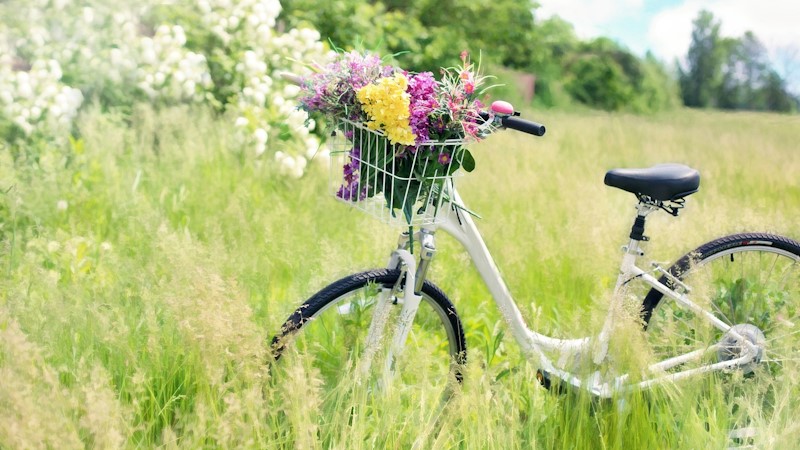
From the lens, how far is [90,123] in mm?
5590

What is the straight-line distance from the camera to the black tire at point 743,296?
2.94 metres

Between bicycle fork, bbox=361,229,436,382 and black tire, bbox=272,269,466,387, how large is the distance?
0.08 ft

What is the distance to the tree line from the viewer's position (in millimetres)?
13789

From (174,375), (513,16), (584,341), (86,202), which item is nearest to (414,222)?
(584,341)

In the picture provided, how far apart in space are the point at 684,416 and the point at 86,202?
3.47 m

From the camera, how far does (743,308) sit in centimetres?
316

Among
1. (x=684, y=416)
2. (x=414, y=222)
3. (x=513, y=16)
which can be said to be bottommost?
(x=513, y=16)

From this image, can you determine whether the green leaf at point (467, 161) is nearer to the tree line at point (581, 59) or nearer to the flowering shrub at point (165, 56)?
the flowering shrub at point (165, 56)

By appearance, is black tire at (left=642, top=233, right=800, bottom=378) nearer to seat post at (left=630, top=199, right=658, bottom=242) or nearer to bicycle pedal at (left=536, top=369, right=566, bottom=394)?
seat post at (left=630, top=199, right=658, bottom=242)

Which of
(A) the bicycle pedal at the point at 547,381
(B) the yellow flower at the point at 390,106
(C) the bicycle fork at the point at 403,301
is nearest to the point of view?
(B) the yellow flower at the point at 390,106

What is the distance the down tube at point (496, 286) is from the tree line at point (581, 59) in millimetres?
7518

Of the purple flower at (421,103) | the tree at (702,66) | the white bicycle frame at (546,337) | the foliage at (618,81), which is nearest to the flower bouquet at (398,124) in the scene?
the purple flower at (421,103)

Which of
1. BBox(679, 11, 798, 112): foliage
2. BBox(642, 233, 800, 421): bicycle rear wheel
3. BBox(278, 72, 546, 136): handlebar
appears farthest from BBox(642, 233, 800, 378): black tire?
BBox(679, 11, 798, 112): foliage

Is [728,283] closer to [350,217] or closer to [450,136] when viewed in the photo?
[450,136]
